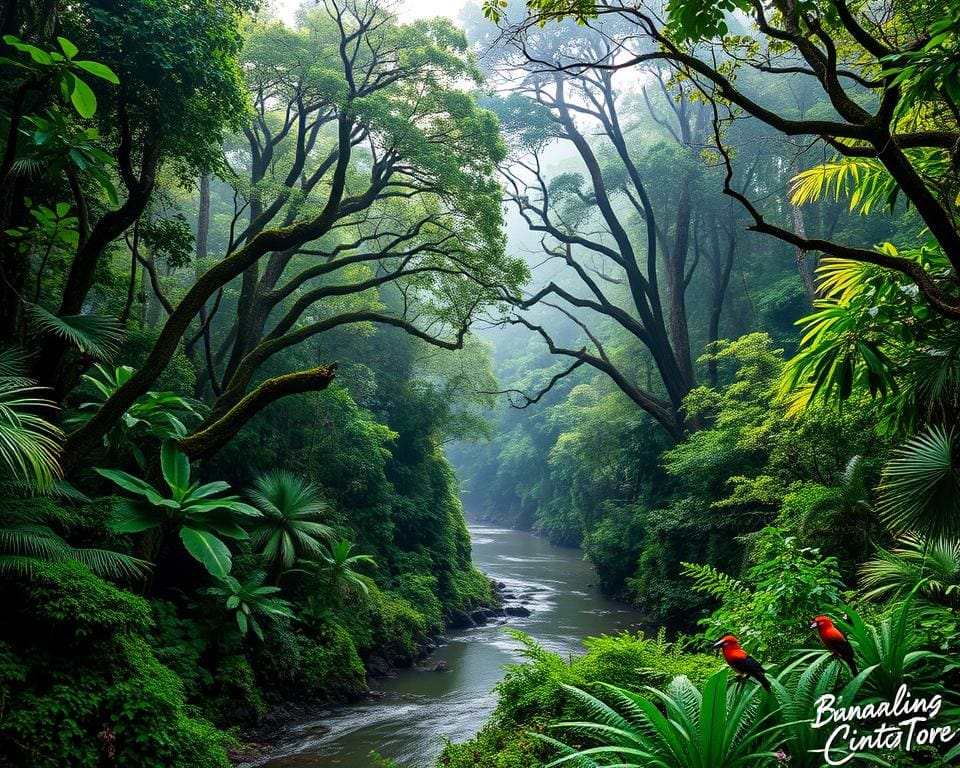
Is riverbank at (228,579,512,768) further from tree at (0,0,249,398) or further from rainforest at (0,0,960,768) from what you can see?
tree at (0,0,249,398)

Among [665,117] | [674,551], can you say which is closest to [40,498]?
[674,551]

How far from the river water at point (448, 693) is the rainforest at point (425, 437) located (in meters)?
0.10

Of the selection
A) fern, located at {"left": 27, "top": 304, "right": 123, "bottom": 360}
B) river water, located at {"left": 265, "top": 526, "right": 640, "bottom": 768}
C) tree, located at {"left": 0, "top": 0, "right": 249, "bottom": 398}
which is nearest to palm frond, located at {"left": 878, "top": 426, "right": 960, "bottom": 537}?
river water, located at {"left": 265, "top": 526, "right": 640, "bottom": 768}

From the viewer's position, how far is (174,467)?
7.13m

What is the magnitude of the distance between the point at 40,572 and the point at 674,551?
41.5 ft

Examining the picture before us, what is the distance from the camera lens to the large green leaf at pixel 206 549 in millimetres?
7008

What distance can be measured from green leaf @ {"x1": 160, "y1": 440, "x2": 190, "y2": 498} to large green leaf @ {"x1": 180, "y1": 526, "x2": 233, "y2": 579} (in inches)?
19.4

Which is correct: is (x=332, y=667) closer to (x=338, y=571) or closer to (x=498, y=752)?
(x=338, y=571)

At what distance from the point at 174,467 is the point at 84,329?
1784mm

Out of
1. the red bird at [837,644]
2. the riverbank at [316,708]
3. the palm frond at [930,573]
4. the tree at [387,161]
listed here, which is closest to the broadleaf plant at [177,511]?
the riverbank at [316,708]

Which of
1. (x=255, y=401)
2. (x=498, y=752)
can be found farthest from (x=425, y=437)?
(x=498, y=752)

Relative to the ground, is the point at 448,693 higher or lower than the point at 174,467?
lower

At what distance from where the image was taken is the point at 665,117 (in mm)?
26562

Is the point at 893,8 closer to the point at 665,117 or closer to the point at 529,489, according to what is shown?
the point at 665,117
